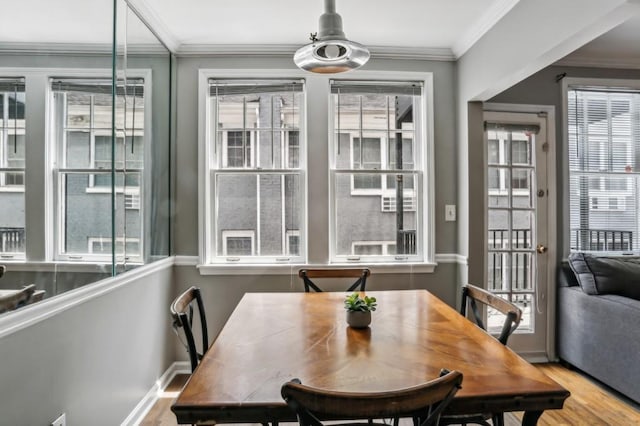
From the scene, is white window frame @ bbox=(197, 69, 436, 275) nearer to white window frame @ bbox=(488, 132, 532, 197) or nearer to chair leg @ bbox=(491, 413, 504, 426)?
white window frame @ bbox=(488, 132, 532, 197)

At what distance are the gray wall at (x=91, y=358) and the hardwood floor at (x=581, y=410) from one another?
166 millimetres

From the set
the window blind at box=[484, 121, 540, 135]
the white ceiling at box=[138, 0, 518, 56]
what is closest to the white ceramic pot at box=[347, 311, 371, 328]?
the white ceiling at box=[138, 0, 518, 56]

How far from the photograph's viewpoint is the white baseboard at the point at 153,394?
2.26m

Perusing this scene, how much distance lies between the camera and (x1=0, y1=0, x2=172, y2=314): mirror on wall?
1.26 meters

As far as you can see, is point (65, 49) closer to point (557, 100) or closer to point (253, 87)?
point (253, 87)

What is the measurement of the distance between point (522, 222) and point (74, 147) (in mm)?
3305

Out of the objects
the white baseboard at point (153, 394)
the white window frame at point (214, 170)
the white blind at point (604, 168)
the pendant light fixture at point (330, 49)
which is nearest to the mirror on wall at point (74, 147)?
the white window frame at point (214, 170)

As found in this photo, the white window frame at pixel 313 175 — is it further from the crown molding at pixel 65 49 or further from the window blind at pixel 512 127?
the crown molding at pixel 65 49

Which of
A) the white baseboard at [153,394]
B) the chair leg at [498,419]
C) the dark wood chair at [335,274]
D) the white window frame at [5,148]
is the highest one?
the white window frame at [5,148]

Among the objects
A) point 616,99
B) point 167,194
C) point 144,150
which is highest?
point 616,99

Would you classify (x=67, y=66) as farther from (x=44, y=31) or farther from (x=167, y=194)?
(x=167, y=194)

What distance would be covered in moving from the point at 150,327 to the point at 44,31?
6.06 feet

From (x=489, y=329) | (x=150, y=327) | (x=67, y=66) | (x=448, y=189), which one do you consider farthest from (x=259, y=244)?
(x=489, y=329)

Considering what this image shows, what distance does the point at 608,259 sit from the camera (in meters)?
2.92
